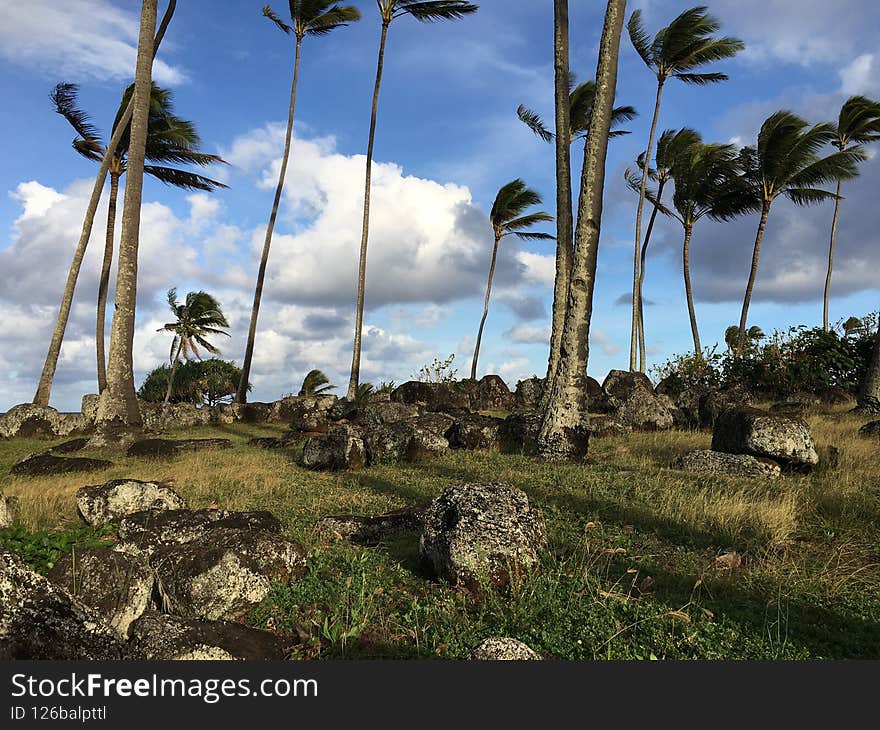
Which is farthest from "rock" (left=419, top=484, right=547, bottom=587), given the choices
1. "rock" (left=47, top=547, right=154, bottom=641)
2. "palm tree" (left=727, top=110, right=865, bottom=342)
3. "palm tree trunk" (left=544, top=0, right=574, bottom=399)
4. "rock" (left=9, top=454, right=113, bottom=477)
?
"palm tree" (left=727, top=110, right=865, bottom=342)

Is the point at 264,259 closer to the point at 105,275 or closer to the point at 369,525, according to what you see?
the point at 105,275

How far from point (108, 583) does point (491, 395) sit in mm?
24283

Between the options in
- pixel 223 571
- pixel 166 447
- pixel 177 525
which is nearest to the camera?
pixel 223 571

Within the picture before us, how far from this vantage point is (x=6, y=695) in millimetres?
3432

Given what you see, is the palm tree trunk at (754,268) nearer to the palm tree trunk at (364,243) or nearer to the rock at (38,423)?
the palm tree trunk at (364,243)

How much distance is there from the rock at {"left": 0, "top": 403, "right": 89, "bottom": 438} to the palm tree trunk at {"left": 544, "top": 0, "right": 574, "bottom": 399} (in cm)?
1813

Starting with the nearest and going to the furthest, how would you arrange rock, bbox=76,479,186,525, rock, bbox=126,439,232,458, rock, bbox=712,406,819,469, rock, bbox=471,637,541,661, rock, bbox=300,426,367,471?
rock, bbox=471,637,541,661
rock, bbox=76,479,186,525
rock, bbox=712,406,819,469
rock, bbox=300,426,367,471
rock, bbox=126,439,232,458

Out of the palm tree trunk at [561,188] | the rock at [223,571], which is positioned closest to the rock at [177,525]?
the rock at [223,571]

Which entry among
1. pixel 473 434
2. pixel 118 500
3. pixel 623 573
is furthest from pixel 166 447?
pixel 623 573

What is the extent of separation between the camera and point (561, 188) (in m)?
18.6

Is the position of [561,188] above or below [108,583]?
above

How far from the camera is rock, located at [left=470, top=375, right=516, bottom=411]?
2806 cm

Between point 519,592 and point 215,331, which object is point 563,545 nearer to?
point 519,592

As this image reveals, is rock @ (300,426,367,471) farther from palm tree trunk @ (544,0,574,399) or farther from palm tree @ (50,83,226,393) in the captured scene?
palm tree @ (50,83,226,393)
